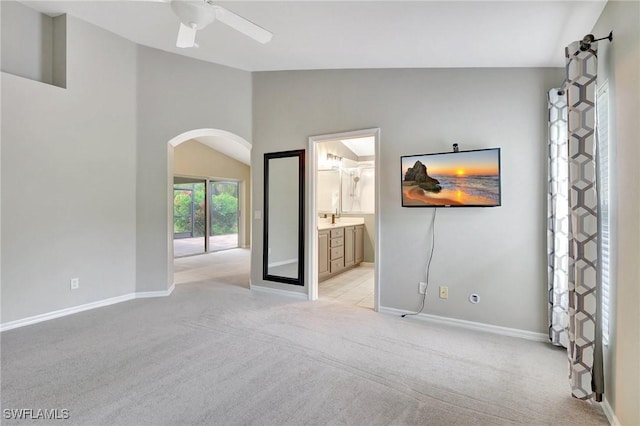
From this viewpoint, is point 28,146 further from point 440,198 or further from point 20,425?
point 440,198

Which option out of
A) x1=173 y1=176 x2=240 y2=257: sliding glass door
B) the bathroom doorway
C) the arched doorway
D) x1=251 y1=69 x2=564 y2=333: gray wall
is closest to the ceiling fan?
x1=251 y1=69 x2=564 y2=333: gray wall

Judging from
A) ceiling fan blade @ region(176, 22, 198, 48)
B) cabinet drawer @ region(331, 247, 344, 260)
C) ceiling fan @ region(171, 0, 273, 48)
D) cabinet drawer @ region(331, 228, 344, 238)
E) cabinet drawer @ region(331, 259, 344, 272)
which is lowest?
cabinet drawer @ region(331, 259, 344, 272)

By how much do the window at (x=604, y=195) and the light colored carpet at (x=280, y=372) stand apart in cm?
64

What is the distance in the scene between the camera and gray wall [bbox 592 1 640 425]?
1567 millimetres

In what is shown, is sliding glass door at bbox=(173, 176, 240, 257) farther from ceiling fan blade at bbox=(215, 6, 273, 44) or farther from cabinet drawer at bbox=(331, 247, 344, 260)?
ceiling fan blade at bbox=(215, 6, 273, 44)

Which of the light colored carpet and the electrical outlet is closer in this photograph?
the light colored carpet

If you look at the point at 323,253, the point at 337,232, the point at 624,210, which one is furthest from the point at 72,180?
the point at 624,210

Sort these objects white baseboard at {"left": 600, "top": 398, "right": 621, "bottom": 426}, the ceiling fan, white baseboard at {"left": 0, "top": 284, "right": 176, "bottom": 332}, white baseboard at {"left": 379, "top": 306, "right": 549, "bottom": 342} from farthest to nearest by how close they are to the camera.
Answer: white baseboard at {"left": 0, "top": 284, "right": 176, "bottom": 332} → white baseboard at {"left": 379, "top": 306, "right": 549, "bottom": 342} → the ceiling fan → white baseboard at {"left": 600, "top": 398, "right": 621, "bottom": 426}

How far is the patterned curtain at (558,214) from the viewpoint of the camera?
2.69 m

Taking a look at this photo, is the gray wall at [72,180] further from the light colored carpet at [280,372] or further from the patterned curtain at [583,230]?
the patterned curtain at [583,230]

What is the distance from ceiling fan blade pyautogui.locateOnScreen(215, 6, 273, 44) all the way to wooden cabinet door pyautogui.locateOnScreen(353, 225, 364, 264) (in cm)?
440

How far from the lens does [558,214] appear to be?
271cm
